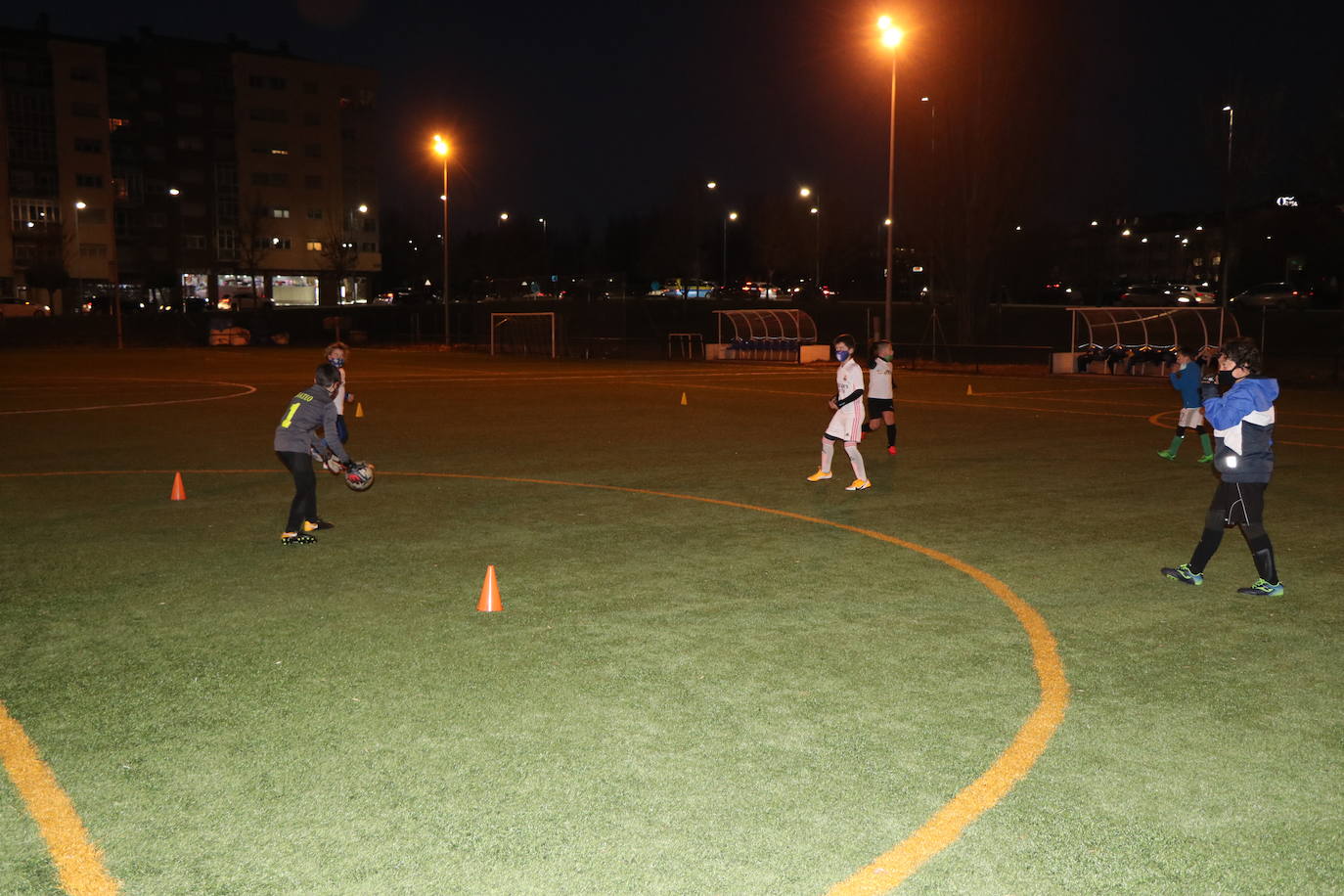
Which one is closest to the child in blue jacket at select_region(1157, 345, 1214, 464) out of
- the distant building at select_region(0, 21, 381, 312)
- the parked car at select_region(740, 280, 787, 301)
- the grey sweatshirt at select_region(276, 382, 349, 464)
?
the grey sweatshirt at select_region(276, 382, 349, 464)

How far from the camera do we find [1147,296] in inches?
2525

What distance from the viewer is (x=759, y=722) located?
553 centimetres

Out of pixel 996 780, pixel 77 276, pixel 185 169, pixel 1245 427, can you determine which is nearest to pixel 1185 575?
pixel 1245 427

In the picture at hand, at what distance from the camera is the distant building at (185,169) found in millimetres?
85125

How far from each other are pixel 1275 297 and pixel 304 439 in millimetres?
55185

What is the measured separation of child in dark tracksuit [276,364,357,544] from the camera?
31.5ft

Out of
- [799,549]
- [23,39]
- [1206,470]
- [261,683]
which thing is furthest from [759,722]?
[23,39]

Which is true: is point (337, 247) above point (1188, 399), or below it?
above

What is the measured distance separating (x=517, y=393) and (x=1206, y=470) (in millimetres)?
16228

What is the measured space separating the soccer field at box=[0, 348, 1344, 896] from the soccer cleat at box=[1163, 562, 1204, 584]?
0.10 metres

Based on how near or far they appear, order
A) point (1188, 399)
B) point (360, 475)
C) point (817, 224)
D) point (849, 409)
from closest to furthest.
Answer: point (360, 475), point (849, 409), point (1188, 399), point (817, 224)

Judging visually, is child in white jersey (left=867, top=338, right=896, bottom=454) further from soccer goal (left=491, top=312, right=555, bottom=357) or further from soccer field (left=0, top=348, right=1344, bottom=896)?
soccer goal (left=491, top=312, right=555, bottom=357)

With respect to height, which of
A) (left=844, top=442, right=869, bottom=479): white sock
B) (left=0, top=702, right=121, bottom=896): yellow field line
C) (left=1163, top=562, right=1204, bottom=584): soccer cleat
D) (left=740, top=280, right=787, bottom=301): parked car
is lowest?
(left=0, top=702, right=121, bottom=896): yellow field line

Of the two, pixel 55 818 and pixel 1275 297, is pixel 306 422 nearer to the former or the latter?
pixel 55 818
